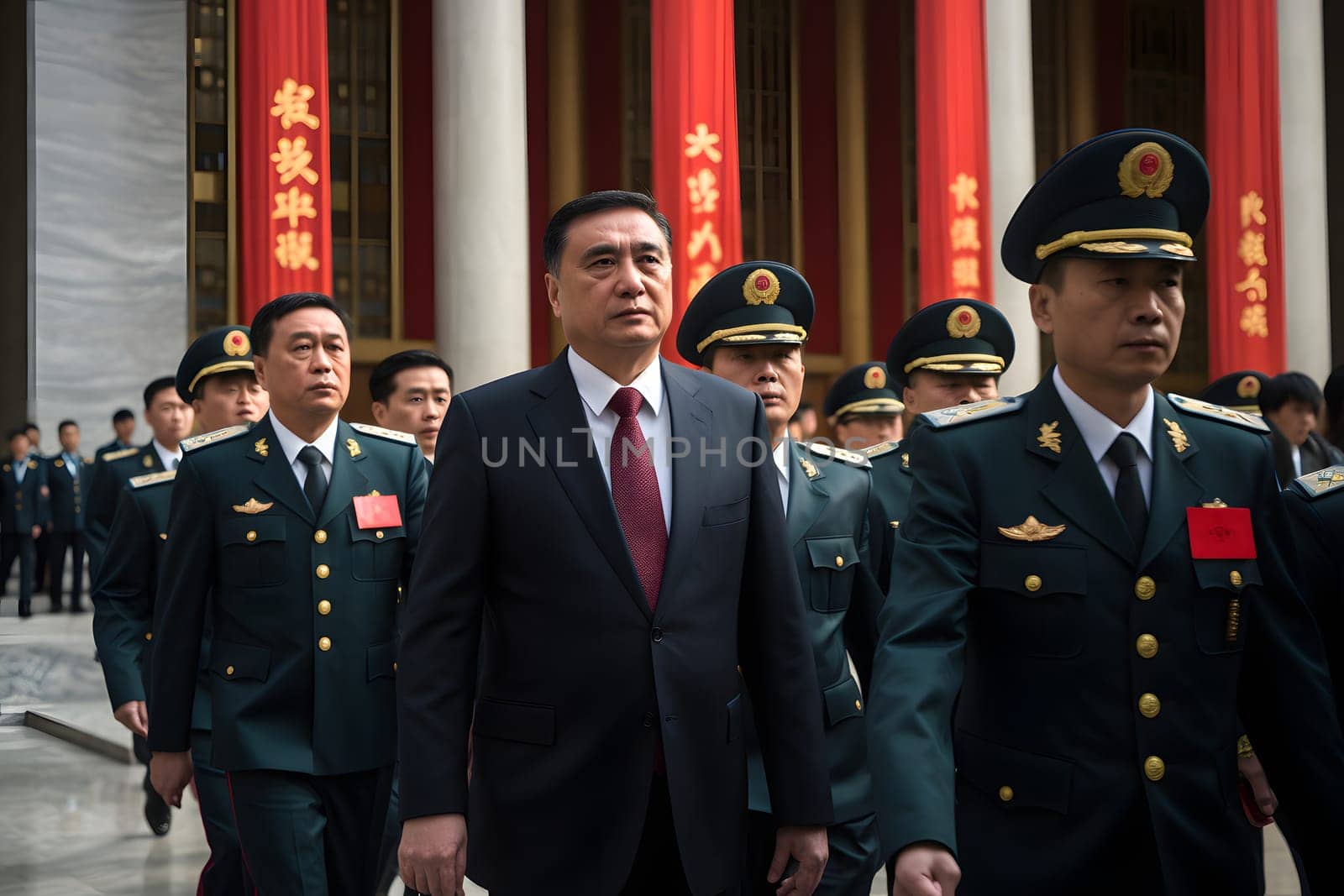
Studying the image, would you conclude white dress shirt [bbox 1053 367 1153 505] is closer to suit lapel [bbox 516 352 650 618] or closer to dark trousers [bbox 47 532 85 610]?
suit lapel [bbox 516 352 650 618]

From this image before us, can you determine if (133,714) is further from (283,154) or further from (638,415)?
(283,154)

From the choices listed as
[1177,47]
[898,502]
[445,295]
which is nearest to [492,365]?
[445,295]

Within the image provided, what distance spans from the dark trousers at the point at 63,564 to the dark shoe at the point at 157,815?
6.43m

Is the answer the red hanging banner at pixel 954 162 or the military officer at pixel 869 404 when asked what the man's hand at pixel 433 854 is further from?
the red hanging banner at pixel 954 162

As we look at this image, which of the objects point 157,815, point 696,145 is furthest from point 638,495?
point 696,145

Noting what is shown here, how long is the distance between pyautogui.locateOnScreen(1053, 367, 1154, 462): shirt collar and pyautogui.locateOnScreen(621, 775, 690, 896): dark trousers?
890 mm

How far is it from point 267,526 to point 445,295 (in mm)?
7467

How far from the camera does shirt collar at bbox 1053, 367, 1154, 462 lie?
7.37ft

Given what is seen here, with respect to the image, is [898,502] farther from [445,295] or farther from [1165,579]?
[445,295]

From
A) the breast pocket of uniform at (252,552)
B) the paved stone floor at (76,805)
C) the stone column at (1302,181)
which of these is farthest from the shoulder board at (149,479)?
the stone column at (1302,181)

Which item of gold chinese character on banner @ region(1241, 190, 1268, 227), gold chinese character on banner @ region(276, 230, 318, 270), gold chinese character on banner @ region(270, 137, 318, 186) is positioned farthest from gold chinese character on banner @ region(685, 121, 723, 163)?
gold chinese character on banner @ region(1241, 190, 1268, 227)

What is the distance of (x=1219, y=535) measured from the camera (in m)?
2.15

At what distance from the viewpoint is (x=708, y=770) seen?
2404 millimetres

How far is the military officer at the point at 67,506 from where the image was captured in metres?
10.8
